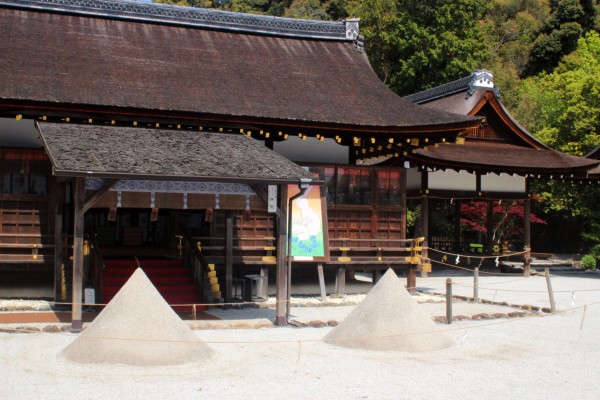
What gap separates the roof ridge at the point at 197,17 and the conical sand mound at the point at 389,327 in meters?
11.5

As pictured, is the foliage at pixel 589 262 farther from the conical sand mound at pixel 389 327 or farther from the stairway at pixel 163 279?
the conical sand mound at pixel 389 327

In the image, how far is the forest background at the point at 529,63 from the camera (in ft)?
109

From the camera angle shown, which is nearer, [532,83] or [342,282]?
[342,282]

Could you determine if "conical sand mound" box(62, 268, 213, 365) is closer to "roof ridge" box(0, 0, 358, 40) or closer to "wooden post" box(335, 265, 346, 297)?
"wooden post" box(335, 265, 346, 297)

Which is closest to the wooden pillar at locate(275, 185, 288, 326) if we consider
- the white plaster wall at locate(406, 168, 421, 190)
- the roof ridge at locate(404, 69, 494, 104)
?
the white plaster wall at locate(406, 168, 421, 190)

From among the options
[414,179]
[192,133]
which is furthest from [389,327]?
[414,179]

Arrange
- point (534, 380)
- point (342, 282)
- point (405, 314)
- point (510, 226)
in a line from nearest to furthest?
point (534, 380)
point (405, 314)
point (342, 282)
point (510, 226)

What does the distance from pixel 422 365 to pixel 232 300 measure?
732 cm

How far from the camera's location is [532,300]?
1861 cm

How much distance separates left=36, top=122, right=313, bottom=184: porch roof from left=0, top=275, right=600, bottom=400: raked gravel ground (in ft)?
8.87

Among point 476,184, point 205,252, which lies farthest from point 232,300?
point 476,184

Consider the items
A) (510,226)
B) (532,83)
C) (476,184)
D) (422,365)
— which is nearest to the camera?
(422,365)

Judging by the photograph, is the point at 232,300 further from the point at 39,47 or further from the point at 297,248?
the point at 39,47

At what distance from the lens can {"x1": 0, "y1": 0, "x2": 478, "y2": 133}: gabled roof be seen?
16156 mm
